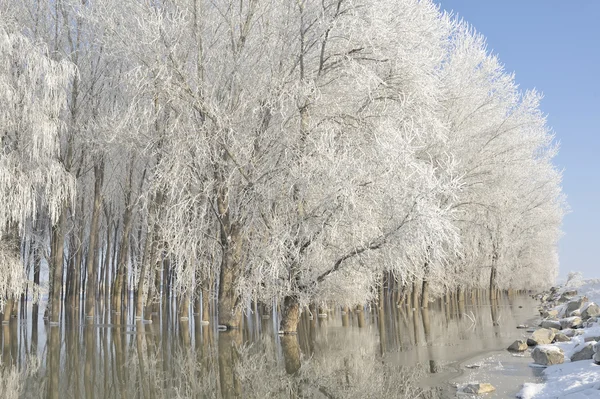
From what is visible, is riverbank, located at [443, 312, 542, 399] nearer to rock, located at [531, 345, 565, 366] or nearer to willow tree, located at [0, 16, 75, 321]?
rock, located at [531, 345, 565, 366]

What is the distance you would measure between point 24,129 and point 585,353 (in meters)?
14.9

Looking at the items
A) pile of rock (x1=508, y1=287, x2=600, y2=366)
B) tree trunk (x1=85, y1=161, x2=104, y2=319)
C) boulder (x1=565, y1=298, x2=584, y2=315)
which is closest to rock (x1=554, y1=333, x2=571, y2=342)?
pile of rock (x1=508, y1=287, x2=600, y2=366)

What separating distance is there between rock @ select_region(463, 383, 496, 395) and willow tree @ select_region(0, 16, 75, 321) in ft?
41.8

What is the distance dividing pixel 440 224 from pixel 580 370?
4438mm

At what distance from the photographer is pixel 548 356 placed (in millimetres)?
9031

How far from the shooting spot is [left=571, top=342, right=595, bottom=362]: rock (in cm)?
850

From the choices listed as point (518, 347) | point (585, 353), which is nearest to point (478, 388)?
point (585, 353)

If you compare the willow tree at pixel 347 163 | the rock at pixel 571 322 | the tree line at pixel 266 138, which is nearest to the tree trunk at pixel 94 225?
the tree line at pixel 266 138

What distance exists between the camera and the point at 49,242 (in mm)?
22453

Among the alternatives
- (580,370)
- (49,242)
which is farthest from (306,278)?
(49,242)

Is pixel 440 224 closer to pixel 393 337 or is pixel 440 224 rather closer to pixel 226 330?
pixel 393 337

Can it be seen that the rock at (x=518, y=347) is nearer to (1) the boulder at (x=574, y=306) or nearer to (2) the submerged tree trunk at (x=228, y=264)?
(2) the submerged tree trunk at (x=228, y=264)

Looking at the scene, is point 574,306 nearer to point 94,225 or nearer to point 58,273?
point 94,225

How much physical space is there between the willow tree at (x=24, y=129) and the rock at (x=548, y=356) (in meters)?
13.1
